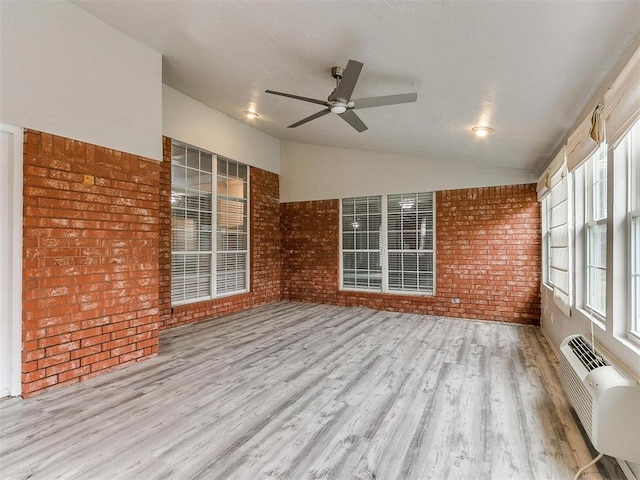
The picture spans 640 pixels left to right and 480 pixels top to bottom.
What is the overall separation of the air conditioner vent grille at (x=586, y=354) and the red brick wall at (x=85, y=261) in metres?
4.09

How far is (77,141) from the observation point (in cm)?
309

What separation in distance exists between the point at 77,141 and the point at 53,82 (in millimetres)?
515

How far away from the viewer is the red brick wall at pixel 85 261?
2.80 m

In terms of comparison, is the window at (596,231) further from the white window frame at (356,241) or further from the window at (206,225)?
the window at (206,225)

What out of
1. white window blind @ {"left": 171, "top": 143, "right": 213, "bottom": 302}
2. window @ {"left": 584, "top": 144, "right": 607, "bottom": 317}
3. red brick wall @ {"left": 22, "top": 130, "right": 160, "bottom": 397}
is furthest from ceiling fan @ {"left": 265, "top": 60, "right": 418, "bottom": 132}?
white window blind @ {"left": 171, "top": 143, "right": 213, "bottom": 302}

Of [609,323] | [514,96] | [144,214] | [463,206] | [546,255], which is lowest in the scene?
[609,323]

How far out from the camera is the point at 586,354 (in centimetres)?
244

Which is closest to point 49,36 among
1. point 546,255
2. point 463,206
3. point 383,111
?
point 383,111

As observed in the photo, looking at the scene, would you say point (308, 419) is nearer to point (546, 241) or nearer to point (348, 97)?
point (348, 97)

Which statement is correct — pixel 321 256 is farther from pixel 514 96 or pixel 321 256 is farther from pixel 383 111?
pixel 514 96

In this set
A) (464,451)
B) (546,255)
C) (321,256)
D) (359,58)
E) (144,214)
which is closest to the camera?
(464,451)

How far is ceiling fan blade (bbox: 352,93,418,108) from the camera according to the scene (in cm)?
292

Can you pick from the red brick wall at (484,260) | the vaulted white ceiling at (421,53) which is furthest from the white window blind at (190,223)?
the red brick wall at (484,260)

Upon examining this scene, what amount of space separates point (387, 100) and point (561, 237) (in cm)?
259
